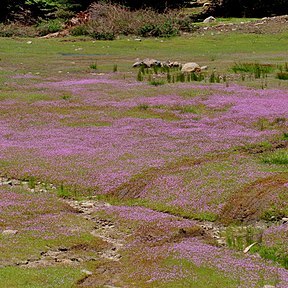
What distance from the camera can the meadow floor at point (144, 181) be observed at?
12.0 meters

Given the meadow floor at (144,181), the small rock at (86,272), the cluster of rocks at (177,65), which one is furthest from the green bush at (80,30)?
the small rock at (86,272)

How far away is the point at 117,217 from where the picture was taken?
49.5ft

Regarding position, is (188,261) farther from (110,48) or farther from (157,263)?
(110,48)

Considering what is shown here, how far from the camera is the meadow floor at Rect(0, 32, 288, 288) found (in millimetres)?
11977

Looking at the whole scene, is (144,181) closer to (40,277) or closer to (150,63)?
(40,277)

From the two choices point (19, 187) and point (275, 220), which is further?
point (19, 187)

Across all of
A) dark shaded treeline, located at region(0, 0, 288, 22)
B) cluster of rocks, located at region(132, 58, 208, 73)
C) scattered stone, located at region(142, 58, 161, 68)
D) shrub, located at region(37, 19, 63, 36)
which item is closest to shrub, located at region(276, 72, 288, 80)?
cluster of rocks, located at region(132, 58, 208, 73)

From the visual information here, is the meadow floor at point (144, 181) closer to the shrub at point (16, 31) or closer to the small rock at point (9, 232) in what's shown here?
the small rock at point (9, 232)

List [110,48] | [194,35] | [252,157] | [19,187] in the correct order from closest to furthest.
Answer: [19,187]
[252,157]
[110,48]
[194,35]

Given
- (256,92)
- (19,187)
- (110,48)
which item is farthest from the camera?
(110,48)

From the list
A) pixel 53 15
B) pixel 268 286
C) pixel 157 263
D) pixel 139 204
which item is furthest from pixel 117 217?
pixel 53 15

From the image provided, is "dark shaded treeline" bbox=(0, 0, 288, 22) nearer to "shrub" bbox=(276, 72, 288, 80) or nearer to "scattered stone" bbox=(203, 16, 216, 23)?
"scattered stone" bbox=(203, 16, 216, 23)

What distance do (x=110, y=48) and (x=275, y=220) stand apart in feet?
135

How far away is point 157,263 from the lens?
1193cm
